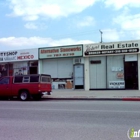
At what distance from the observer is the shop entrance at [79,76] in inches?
967

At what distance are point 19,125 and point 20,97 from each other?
10176 millimetres

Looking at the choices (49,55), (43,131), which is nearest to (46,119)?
(43,131)

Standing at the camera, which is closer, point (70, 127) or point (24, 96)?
point (70, 127)

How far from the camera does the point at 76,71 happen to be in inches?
977

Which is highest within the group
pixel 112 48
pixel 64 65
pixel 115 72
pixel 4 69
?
pixel 112 48

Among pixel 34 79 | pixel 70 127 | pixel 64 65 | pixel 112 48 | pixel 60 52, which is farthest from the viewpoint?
pixel 64 65

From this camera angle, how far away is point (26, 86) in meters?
18.1

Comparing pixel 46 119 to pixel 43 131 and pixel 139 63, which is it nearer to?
pixel 43 131

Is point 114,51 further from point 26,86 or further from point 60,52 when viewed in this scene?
point 26,86

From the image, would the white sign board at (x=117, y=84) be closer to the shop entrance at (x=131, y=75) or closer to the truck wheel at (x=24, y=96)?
the shop entrance at (x=131, y=75)

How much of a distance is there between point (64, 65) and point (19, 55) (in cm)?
558

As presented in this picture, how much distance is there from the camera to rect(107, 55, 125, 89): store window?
23031 millimetres

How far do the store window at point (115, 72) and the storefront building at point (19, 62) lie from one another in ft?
26.8

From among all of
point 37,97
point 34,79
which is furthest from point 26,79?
point 37,97
